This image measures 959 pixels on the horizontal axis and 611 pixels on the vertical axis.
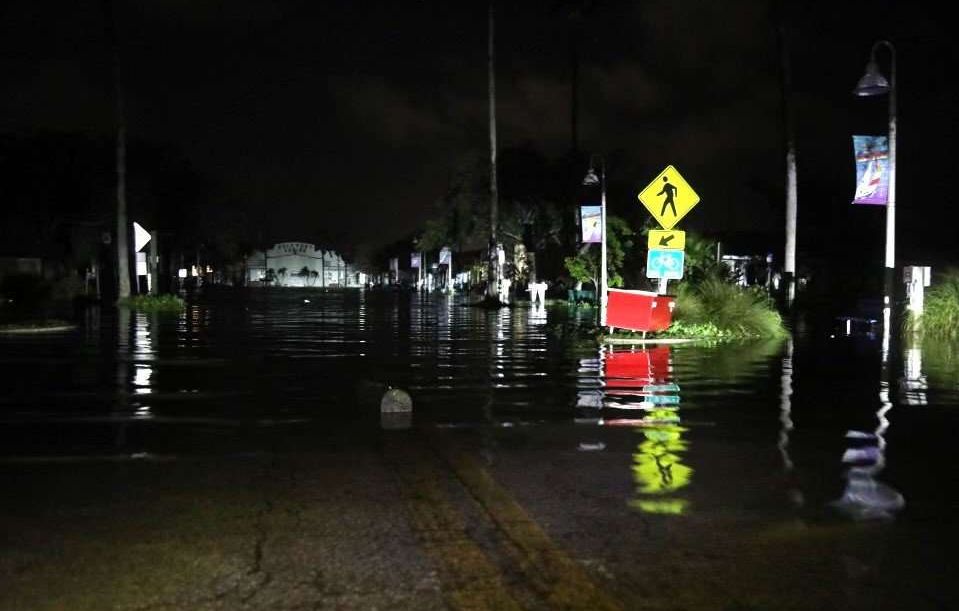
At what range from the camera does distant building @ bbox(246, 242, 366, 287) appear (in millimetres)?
192625

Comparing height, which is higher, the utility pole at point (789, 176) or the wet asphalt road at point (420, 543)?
the utility pole at point (789, 176)

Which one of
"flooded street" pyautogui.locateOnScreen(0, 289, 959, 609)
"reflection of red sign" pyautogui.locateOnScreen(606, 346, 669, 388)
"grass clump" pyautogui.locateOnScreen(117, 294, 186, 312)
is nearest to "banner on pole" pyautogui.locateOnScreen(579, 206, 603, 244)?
"reflection of red sign" pyautogui.locateOnScreen(606, 346, 669, 388)

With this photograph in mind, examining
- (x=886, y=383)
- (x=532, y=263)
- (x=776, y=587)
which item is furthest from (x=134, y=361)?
(x=532, y=263)

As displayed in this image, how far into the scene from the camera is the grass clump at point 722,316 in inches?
943

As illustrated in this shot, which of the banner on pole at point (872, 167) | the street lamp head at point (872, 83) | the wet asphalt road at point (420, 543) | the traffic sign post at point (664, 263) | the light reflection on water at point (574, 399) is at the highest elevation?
the street lamp head at point (872, 83)

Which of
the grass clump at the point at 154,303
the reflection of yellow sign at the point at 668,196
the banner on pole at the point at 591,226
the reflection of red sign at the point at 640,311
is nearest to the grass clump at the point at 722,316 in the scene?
the reflection of red sign at the point at 640,311

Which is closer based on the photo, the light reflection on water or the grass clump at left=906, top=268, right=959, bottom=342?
the light reflection on water

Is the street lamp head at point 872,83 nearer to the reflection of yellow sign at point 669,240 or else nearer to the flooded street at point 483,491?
the reflection of yellow sign at point 669,240

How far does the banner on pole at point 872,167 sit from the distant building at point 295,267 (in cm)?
16843

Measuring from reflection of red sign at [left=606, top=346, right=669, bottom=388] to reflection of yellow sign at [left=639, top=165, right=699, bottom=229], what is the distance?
3618 mm

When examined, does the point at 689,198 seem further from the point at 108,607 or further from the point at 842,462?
the point at 108,607

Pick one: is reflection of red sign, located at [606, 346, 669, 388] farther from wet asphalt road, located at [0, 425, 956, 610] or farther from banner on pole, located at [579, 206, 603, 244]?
banner on pole, located at [579, 206, 603, 244]

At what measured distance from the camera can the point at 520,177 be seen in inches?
→ 2411

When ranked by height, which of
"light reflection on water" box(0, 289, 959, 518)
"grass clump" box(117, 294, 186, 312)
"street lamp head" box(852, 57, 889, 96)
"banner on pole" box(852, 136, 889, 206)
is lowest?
"light reflection on water" box(0, 289, 959, 518)
